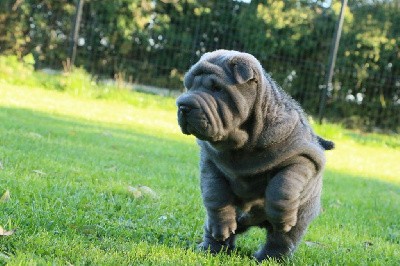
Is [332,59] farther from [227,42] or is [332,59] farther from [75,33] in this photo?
[75,33]

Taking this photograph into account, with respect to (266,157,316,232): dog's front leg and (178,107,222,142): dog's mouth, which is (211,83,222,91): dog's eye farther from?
(266,157,316,232): dog's front leg

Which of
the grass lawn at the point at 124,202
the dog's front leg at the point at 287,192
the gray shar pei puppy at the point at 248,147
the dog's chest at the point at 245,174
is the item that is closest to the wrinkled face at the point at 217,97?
the gray shar pei puppy at the point at 248,147

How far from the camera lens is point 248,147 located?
9.93ft

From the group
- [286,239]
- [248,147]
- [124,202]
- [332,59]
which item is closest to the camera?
[248,147]

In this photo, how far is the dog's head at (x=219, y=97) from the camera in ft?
9.04

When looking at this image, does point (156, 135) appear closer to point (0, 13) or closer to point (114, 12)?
point (114, 12)

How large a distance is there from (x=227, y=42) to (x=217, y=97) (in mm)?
12683

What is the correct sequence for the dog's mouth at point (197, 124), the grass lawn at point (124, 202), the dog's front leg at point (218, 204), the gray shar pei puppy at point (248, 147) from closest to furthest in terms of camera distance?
the dog's mouth at point (197, 124) → the gray shar pei puppy at point (248, 147) → the grass lawn at point (124, 202) → the dog's front leg at point (218, 204)

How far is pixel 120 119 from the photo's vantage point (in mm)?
10602

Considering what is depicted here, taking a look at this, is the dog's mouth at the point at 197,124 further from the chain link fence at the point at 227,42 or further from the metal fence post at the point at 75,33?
the chain link fence at the point at 227,42

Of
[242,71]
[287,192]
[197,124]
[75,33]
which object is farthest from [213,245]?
[75,33]

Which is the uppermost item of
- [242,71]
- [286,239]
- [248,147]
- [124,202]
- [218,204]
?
[242,71]

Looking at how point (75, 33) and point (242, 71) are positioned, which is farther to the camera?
point (75, 33)

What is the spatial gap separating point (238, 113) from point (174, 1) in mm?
13745
